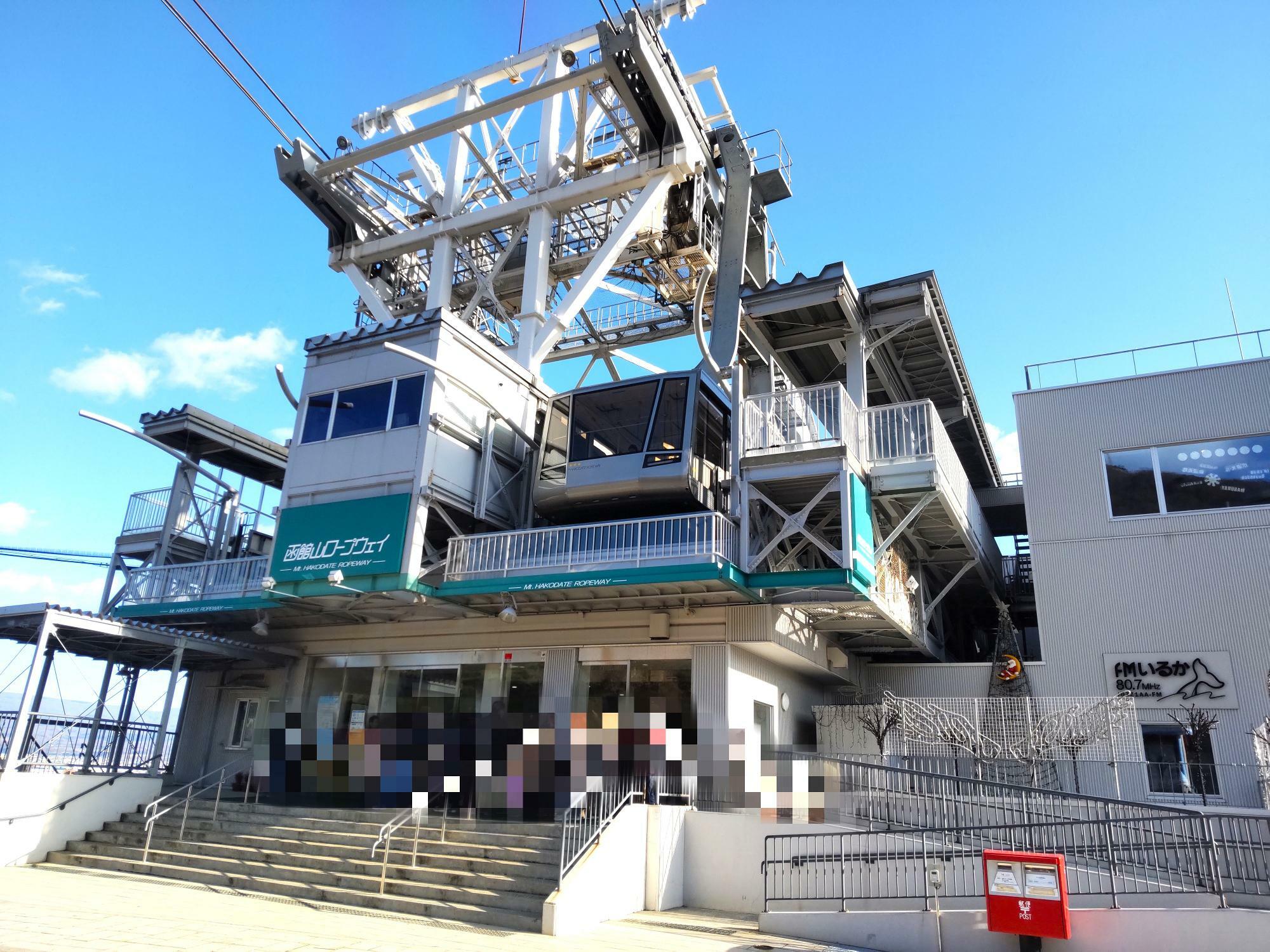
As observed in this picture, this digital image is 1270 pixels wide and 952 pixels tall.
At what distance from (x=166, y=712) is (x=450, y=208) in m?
14.7

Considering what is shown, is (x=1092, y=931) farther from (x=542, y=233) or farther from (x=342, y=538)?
(x=542, y=233)

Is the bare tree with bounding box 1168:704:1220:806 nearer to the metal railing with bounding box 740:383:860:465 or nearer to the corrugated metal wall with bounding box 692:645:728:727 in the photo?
the metal railing with bounding box 740:383:860:465

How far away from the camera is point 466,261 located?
78.7 feet

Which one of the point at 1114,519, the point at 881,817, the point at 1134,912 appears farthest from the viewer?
the point at 1114,519

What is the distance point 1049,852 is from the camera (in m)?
11.5

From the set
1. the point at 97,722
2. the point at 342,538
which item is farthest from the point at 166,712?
the point at 342,538

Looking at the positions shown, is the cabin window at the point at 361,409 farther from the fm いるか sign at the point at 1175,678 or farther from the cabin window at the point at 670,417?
the fm いるか sign at the point at 1175,678

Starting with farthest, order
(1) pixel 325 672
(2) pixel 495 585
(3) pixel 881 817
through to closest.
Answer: (1) pixel 325 672, (2) pixel 495 585, (3) pixel 881 817

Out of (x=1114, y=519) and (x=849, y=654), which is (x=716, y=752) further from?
(x=1114, y=519)

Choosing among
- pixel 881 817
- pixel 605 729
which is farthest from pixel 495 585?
pixel 881 817

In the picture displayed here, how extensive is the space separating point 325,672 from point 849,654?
41.7ft

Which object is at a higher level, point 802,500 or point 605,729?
point 802,500

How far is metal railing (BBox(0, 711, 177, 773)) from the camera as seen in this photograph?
55.9 ft

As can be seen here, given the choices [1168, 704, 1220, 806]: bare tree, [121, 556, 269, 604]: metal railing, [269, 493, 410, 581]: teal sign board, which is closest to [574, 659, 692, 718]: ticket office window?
[269, 493, 410, 581]: teal sign board
